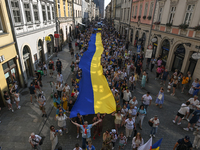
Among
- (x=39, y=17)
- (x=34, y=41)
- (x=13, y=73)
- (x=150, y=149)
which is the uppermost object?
(x=39, y=17)

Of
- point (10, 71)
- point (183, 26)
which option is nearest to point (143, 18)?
point (183, 26)

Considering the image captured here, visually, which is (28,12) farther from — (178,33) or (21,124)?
(178,33)

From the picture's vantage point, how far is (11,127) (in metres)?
7.62

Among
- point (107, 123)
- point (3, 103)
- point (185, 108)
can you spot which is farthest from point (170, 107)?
point (3, 103)

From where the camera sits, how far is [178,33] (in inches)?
540

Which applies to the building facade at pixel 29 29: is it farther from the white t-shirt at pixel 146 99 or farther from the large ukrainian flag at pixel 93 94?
the white t-shirt at pixel 146 99

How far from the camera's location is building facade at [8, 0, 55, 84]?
10883mm

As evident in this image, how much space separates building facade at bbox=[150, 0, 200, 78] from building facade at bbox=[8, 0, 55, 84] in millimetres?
14322

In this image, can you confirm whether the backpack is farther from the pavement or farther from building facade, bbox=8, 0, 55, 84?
building facade, bbox=8, 0, 55, 84

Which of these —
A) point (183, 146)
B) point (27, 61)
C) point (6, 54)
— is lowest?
point (183, 146)

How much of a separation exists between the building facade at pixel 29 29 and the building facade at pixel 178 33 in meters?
14.3

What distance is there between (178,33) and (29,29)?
1484 centimetres

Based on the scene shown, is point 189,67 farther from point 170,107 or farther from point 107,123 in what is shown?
point 107,123

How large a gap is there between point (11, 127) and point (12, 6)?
29.1ft
